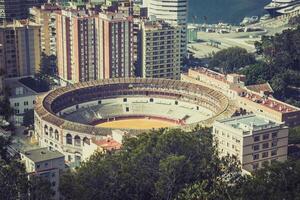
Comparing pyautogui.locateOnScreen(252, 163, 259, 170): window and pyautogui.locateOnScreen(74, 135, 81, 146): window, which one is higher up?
pyautogui.locateOnScreen(252, 163, 259, 170): window

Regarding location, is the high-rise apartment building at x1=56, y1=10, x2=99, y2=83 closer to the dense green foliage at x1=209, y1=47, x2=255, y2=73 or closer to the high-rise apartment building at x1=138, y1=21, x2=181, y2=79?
the high-rise apartment building at x1=138, y1=21, x2=181, y2=79

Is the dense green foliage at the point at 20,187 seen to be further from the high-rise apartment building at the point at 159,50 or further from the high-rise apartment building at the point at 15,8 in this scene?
the high-rise apartment building at the point at 15,8

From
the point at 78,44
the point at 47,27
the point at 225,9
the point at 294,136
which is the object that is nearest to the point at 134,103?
the point at 78,44

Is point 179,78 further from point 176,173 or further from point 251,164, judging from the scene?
point 176,173

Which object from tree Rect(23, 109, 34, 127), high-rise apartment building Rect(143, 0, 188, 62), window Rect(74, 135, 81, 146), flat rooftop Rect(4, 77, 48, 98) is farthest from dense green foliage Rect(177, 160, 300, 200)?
high-rise apartment building Rect(143, 0, 188, 62)

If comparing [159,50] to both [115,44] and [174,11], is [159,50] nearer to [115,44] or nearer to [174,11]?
[115,44]
